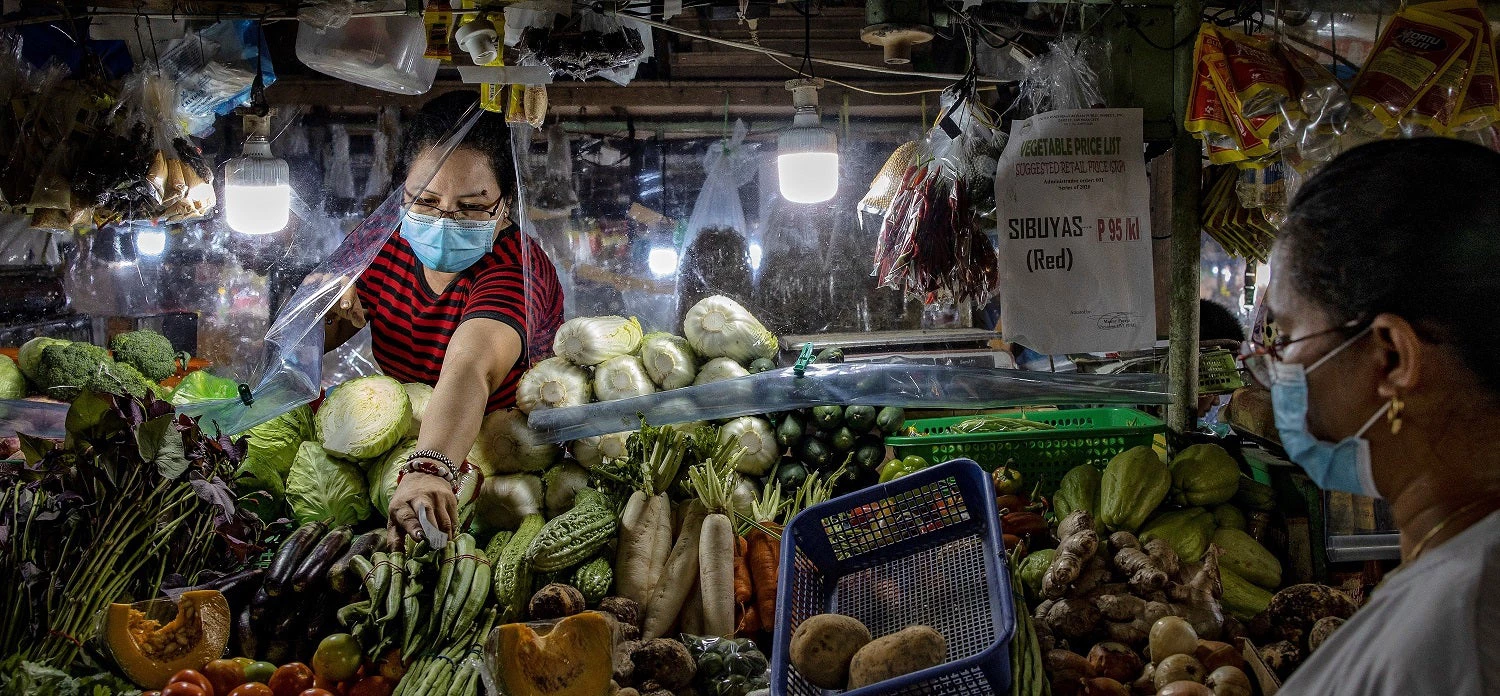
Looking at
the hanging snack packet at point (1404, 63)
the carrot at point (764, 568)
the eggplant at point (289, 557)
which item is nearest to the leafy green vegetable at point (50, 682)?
the eggplant at point (289, 557)

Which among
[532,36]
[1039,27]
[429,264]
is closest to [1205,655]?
[1039,27]

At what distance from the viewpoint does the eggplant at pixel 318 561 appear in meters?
3.04

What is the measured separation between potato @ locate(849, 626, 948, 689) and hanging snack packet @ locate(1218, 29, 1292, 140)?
191 cm

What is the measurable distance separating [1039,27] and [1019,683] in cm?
248

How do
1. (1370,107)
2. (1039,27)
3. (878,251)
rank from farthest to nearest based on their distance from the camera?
(878,251), (1039,27), (1370,107)

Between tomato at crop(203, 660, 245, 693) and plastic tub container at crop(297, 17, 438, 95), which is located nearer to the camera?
tomato at crop(203, 660, 245, 693)

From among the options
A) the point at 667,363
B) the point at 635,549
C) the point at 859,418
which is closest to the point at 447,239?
the point at 667,363

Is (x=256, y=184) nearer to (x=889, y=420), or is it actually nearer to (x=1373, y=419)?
(x=889, y=420)

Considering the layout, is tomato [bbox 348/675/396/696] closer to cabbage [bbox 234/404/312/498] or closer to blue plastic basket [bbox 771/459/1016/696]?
blue plastic basket [bbox 771/459/1016/696]

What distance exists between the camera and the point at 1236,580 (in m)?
3.15

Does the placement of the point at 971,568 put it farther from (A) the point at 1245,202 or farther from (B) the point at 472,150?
(B) the point at 472,150

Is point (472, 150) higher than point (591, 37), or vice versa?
point (591, 37)

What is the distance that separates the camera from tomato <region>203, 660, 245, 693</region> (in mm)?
2773

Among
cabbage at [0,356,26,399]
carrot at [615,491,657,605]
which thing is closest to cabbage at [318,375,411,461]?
carrot at [615,491,657,605]
